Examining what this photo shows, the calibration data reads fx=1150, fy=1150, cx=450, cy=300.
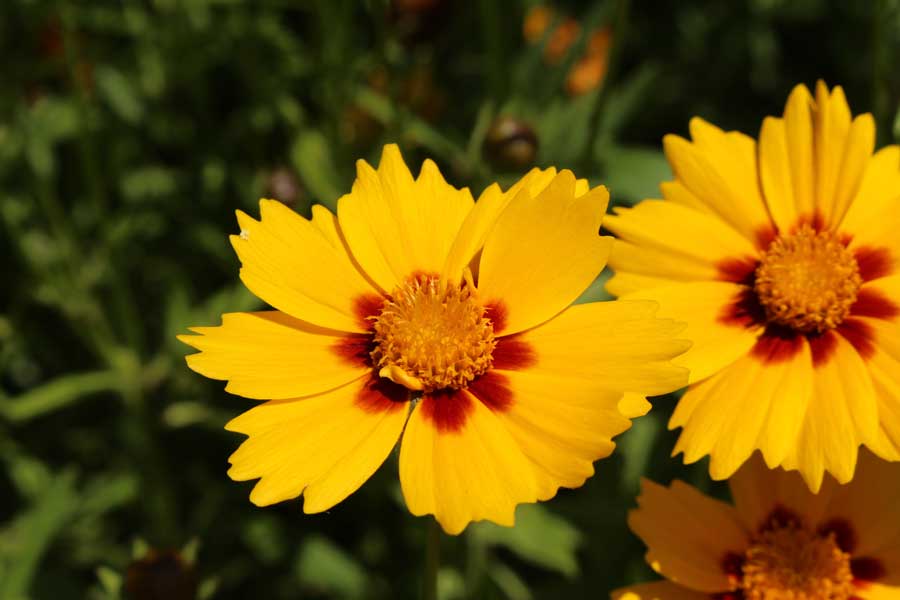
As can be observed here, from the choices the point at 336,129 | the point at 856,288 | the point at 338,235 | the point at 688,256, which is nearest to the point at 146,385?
the point at 336,129

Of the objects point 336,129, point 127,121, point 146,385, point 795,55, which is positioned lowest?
point 146,385

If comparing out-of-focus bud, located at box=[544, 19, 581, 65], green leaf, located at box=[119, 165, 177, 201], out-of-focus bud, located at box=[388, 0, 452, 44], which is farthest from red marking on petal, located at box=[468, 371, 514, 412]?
out-of-focus bud, located at box=[544, 19, 581, 65]

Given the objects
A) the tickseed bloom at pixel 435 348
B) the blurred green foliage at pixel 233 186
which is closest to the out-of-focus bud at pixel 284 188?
the blurred green foliage at pixel 233 186

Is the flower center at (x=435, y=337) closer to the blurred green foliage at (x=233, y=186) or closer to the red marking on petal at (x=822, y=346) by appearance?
the red marking on petal at (x=822, y=346)

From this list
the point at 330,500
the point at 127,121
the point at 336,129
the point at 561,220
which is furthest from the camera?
the point at 127,121

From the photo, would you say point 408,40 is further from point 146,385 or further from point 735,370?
point 735,370

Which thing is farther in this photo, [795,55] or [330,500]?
[795,55]
